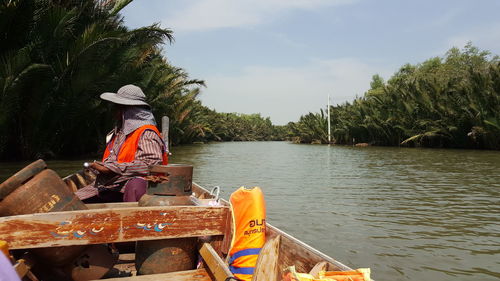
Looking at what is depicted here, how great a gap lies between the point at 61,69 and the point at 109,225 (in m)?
11.6

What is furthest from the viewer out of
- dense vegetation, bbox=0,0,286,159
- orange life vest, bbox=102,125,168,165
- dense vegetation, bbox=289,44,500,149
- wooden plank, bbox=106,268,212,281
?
dense vegetation, bbox=289,44,500,149

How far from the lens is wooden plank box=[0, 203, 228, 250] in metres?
2.15

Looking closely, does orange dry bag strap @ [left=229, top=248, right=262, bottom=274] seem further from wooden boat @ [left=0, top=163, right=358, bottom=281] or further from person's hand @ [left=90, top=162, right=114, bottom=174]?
person's hand @ [left=90, top=162, right=114, bottom=174]

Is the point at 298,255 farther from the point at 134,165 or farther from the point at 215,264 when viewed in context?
the point at 134,165

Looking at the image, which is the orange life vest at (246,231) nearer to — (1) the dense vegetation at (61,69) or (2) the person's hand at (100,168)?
(2) the person's hand at (100,168)

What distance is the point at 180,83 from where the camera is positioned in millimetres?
23750

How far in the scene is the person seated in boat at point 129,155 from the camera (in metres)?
3.28

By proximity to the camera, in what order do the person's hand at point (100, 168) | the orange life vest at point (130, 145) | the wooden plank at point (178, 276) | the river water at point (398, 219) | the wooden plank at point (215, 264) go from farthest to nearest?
the river water at point (398, 219)
the orange life vest at point (130, 145)
the person's hand at point (100, 168)
the wooden plank at point (178, 276)
the wooden plank at point (215, 264)

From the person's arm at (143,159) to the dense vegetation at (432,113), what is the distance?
67.4 feet

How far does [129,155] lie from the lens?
3.40 metres

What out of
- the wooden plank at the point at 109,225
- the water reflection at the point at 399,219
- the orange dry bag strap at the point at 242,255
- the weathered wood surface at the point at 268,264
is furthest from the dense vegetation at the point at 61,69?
the weathered wood surface at the point at 268,264

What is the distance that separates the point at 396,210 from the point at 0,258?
6451 mm

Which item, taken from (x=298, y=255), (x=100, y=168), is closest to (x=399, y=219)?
(x=298, y=255)

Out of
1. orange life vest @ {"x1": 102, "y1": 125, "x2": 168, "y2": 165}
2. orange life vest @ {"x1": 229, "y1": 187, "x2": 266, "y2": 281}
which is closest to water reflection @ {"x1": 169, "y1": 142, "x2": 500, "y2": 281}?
orange life vest @ {"x1": 229, "y1": 187, "x2": 266, "y2": 281}
